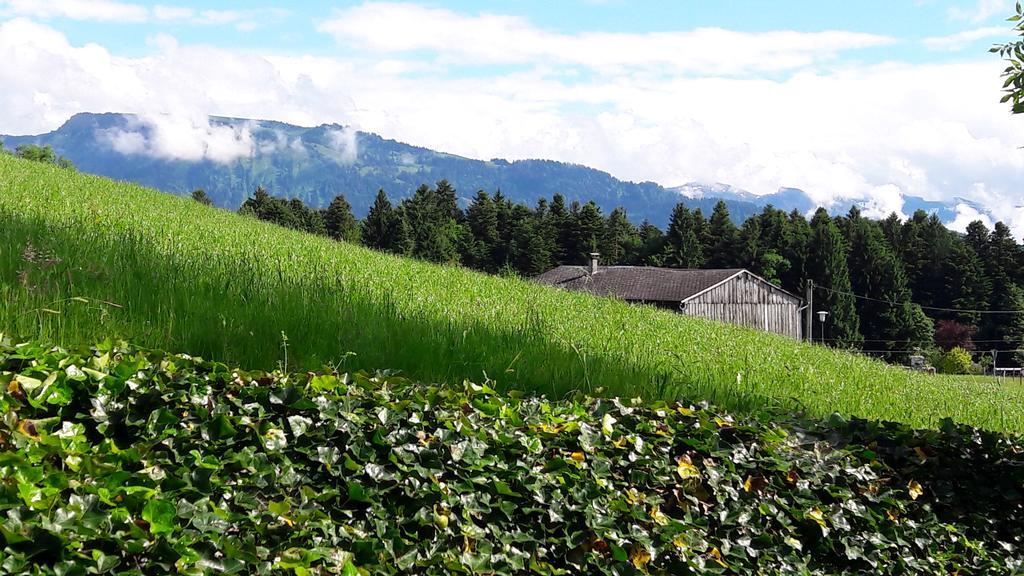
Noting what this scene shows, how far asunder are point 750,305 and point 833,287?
1972 cm

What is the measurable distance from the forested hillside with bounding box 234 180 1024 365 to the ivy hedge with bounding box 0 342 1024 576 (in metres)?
64.5

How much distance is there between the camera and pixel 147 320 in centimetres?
568

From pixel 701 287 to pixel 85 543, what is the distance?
172ft

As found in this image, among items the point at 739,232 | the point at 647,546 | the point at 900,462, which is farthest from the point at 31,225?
the point at 739,232


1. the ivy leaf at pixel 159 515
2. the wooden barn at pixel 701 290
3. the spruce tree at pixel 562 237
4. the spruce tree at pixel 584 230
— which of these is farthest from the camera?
the spruce tree at pixel 562 237

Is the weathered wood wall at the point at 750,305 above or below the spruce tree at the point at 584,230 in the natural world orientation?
below

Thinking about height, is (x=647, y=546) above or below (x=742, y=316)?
above

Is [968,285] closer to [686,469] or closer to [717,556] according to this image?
[686,469]

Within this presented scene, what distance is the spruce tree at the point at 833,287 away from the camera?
233ft

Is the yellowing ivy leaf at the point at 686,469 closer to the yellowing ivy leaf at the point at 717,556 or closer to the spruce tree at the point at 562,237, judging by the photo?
the yellowing ivy leaf at the point at 717,556

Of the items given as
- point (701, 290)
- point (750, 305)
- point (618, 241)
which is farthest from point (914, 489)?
point (618, 241)

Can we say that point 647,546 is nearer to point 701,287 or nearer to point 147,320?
point 147,320

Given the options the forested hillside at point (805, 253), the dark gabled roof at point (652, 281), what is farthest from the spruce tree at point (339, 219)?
the dark gabled roof at point (652, 281)

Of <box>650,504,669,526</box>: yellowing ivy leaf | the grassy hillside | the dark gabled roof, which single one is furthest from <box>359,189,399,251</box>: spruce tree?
<box>650,504,669,526</box>: yellowing ivy leaf
